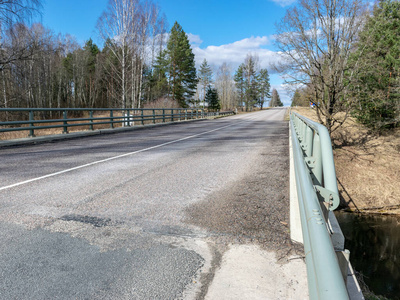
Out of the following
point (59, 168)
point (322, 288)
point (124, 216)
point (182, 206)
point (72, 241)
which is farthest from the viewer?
point (59, 168)

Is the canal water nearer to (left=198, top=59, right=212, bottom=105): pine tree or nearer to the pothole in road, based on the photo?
the pothole in road

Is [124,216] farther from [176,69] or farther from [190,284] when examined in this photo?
[176,69]

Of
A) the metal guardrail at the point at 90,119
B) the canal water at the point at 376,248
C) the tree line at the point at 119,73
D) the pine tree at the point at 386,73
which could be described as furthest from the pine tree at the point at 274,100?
the canal water at the point at 376,248

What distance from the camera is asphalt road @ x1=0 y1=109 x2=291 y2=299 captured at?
2.36 metres

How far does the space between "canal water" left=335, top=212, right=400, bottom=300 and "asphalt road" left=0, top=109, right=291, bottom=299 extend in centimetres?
349

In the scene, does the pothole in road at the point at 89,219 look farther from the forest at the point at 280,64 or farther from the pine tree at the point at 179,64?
the pine tree at the point at 179,64

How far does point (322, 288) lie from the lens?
1161 mm

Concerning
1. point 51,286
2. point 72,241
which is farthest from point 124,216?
point 51,286

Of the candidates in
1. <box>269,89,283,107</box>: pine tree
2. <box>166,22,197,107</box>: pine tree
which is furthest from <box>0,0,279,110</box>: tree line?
<box>269,89,283,107</box>: pine tree

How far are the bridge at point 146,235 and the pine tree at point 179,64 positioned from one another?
44.1 m

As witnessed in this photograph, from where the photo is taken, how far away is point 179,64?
4922 cm

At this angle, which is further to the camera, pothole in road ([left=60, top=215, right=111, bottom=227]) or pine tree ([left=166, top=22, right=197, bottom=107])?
pine tree ([left=166, top=22, right=197, bottom=107])

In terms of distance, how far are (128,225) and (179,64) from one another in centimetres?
4840

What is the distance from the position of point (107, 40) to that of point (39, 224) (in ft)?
83.4
